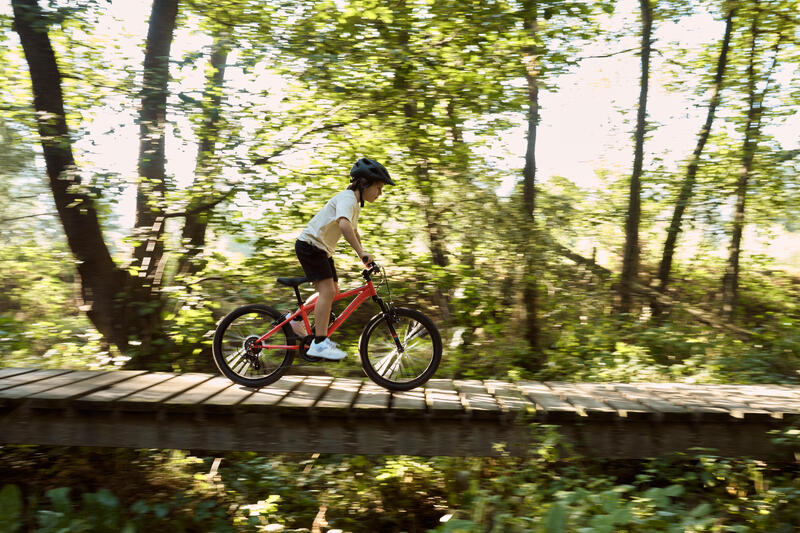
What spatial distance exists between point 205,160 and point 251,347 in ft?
8.86

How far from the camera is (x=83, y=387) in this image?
13.3 ft

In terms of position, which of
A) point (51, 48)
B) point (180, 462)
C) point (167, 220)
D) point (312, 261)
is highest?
point (51, 48)

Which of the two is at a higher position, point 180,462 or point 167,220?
point 167,220

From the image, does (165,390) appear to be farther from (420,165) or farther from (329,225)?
(420,165)

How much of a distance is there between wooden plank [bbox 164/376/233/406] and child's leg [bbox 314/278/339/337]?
95 cm

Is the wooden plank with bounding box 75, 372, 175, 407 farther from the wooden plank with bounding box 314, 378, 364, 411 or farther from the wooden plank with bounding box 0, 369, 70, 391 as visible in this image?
the wooden plank with bounding box 314, 378, 364, 411

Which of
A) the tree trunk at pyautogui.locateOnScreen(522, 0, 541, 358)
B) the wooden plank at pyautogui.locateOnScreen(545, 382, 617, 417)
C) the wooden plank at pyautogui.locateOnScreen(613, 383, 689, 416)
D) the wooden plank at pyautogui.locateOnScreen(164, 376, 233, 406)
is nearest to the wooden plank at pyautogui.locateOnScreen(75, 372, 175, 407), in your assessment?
the wooden plank at pyautogui.locateOnScreen(164, 376, 233, 406)

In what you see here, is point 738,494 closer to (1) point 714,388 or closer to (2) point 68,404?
(1) point 714,388

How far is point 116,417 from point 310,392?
4.67ft

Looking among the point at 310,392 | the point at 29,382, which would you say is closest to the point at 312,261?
the point at 310,392

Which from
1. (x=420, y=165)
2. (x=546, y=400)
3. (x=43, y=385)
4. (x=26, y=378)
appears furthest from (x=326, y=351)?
(x=420, y=165)

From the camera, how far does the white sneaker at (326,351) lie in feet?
13.8

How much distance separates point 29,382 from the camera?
418cm

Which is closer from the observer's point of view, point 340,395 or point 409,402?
point 409,402
